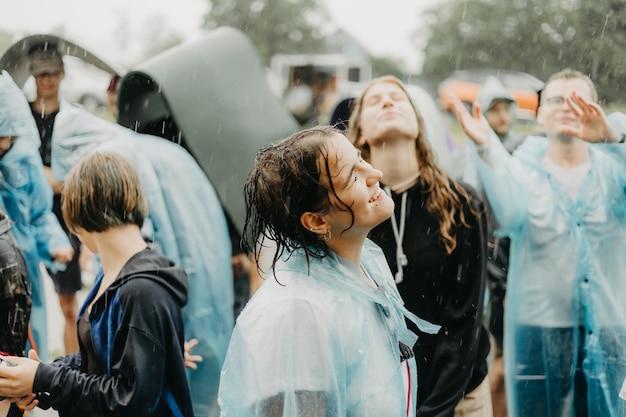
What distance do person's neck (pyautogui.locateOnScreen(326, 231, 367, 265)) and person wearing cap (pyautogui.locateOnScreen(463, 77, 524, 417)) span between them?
213cm

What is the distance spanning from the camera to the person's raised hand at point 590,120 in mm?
2633

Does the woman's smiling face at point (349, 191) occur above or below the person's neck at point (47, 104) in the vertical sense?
below

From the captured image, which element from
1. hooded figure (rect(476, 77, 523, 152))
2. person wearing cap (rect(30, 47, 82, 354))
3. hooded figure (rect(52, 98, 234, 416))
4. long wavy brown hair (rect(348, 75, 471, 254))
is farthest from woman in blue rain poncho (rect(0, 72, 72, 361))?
hooded figure (rect(476, 77, 523, 152))

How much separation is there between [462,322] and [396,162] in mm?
614

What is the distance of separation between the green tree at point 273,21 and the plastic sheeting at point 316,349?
33.0 metres

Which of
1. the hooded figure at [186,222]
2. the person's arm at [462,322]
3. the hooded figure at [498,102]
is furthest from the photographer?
the hooded figure at [498,102]

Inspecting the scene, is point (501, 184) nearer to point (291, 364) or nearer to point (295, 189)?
point (295, 189)

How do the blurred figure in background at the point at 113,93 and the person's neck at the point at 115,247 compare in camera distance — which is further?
the blurred figure in background at the point at 113,93

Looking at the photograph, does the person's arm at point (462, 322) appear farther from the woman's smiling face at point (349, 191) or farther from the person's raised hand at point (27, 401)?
the person's raised hand at point (27, 401)

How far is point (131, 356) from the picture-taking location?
2.07 metres

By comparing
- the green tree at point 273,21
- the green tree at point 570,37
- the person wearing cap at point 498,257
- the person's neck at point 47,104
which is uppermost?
the green tree at point 273,21

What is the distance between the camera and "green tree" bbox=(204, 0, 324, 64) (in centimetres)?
3531

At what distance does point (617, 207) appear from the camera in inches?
112

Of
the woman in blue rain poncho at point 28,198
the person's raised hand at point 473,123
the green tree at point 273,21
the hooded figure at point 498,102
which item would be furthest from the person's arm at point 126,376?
the green tree at point 273,21
